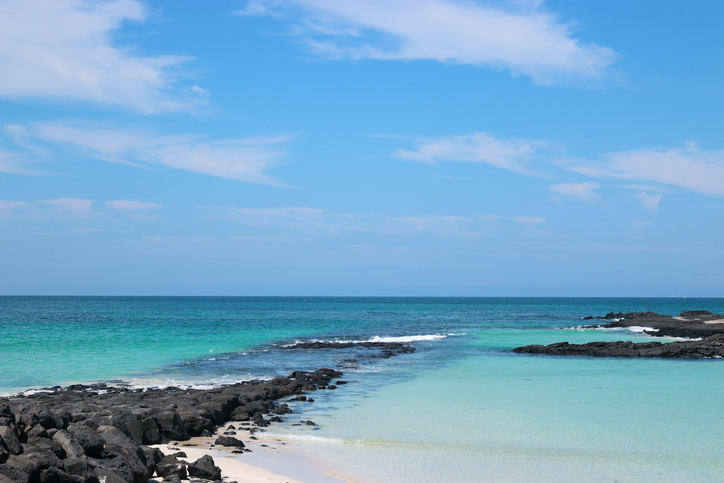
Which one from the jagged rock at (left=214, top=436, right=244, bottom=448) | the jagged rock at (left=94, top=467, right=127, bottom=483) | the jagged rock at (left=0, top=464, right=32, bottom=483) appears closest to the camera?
the jagged rock at (left=0, top=464, right=32, bottom=483)

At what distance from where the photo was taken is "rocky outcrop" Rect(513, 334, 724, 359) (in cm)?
2578

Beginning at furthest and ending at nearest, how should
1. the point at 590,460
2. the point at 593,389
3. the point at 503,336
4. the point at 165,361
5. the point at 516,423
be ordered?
the point at 503,336 → the point at 165,361 → the point at 593,389 → the point at 516,423 → the point at 590,460

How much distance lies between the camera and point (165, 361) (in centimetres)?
2347

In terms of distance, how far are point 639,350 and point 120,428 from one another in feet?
80.9

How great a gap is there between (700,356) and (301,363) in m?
18.6

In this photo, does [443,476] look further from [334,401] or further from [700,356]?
[700,356]

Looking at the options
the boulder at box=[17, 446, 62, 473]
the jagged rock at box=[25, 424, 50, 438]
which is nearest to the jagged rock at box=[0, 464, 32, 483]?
the boulder at box=[17, 446, 62, 473]

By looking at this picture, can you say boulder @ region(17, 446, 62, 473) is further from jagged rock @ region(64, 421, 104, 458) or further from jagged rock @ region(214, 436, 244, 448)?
jagged rock @ region(214, 436, 244, 448)

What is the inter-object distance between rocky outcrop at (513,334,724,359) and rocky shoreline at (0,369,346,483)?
15.4m

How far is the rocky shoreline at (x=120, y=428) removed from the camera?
6102mm

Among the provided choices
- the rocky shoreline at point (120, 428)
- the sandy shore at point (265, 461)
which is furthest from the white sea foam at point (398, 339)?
the sandy shore at point (265, 461)

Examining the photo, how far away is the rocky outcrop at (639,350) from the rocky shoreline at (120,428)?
15.4m

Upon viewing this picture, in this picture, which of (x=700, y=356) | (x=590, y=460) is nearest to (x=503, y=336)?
(x=700, y=356)

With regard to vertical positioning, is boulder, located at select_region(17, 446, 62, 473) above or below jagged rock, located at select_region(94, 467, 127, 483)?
above
